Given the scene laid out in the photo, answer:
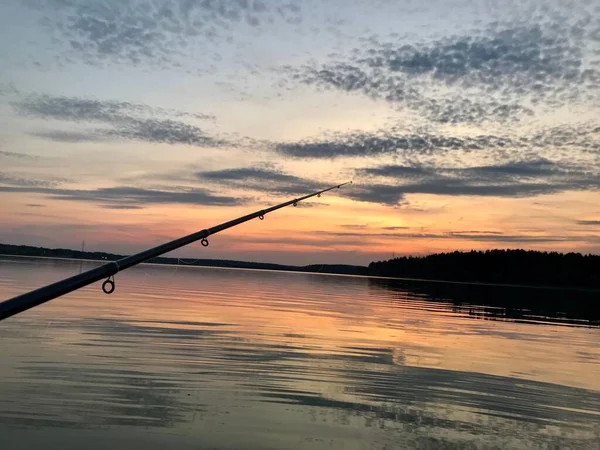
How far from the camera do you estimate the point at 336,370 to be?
535 inches

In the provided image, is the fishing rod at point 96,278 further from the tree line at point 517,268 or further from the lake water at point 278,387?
the tree line at point 517,268

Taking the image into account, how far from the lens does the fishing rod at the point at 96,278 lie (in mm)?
3781

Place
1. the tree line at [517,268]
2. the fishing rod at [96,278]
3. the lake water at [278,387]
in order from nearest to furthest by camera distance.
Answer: the fishing rod at [96,278]
the lake water at [278,387]
the tree line at [517,268]

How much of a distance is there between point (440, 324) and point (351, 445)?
19873 mm

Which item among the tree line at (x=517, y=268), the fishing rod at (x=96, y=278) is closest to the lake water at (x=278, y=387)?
the fishing rod at (x=96, y=278)

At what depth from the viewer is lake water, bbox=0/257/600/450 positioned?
8391 millimetres

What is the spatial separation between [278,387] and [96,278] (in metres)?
7.53

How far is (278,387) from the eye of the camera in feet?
37.6

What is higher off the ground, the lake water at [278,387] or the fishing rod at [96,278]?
the fishing rod at [96,278]

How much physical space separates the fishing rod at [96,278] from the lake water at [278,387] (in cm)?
318

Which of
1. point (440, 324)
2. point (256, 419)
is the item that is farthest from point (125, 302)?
point (256, 419)

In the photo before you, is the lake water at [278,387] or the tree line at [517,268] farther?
the tree line at [517,268]

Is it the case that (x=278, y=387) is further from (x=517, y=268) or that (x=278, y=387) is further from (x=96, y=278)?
(x=517, y=268)

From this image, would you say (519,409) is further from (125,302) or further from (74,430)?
(125,302)
